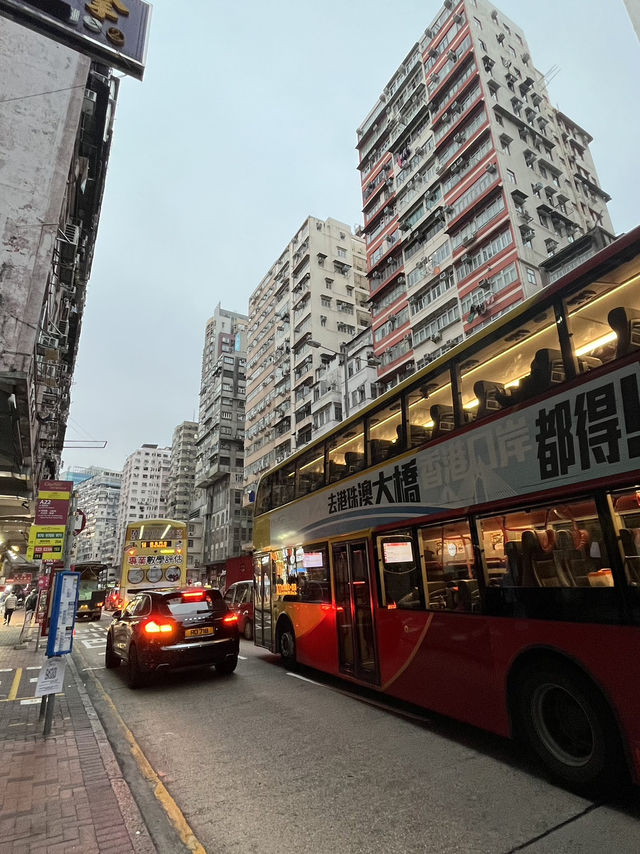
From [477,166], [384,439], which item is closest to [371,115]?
[477,166]

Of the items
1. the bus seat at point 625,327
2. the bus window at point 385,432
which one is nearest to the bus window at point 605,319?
the bus seat at point 625,327

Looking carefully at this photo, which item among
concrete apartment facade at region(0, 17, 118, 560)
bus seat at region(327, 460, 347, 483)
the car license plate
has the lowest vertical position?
the car license plate

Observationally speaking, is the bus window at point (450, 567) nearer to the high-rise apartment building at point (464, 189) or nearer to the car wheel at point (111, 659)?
the car wheel at point (111, 659)

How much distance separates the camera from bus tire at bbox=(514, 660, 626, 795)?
3.57 meters

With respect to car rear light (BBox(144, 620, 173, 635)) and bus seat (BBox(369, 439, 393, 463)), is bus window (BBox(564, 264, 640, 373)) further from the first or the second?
car rear light (BBox(144, 620, 173, 635))

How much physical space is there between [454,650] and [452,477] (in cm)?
202

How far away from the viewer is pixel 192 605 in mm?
8383

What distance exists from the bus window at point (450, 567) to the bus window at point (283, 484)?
184 inches

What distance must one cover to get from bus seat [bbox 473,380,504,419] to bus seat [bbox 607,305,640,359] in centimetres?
126

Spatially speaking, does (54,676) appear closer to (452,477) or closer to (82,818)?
(82,818)

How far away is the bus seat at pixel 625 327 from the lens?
389 centimetres

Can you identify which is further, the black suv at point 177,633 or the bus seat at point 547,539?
the black suv at point 177,633

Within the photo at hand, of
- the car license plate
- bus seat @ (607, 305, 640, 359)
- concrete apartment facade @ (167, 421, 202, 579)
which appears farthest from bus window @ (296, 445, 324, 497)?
concrete apartment facade @ (167, 421, 202, 579)

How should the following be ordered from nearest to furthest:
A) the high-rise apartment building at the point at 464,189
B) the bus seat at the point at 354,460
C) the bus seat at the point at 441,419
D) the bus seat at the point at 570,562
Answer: the bus seat at the point at 570,562, the bus seat at the point at 441,419, the bus seat at the point at 354,460, the high-rise apartment building at the point at 464,189
